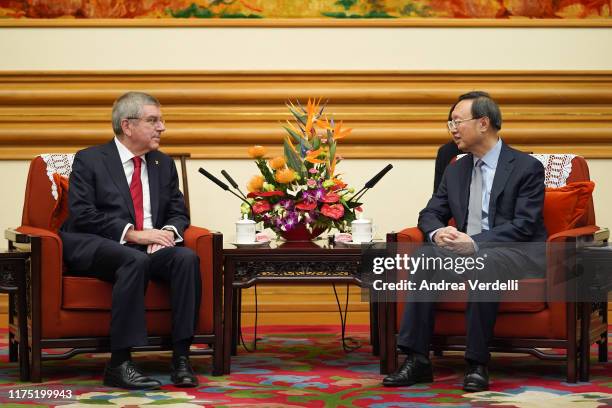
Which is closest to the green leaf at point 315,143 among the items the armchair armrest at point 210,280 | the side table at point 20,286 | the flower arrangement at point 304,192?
the flower arrangement at point 304,192

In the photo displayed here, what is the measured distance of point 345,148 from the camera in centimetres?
615

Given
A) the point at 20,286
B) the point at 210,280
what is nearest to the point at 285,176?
the point at 210,280

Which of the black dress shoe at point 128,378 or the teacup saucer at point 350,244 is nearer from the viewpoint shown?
the black dress shoe at point 128,378

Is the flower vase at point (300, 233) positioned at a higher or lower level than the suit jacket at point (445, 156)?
lower

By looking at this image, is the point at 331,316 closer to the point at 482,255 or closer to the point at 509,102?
the point at 509,102

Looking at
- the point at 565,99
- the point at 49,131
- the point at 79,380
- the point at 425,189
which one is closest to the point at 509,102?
the point at 565,99

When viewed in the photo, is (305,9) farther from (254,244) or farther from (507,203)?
(507,203)

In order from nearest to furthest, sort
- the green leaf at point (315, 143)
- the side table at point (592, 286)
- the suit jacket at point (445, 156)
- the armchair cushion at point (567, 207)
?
1. the side table at point (592, 286)
2. the armchair cushion at point (567, 207)
3. the green leaf at point (315, 143)
4. the suit jacket at point (445, 156)

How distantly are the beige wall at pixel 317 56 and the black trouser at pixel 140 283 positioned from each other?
1828mm

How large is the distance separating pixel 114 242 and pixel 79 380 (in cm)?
59

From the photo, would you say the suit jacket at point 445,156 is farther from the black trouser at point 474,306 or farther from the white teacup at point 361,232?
the black trouser at point 474,306

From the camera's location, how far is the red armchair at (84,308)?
4254 millimetres

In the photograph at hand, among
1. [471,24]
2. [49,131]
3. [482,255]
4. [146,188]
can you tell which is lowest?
[482,255]

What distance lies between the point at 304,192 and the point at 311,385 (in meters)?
0.97
